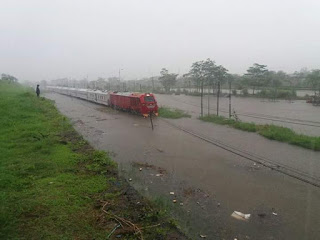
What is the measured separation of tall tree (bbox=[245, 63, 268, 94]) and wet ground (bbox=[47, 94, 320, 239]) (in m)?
28.6

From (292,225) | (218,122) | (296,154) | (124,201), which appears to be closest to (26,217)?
(124,201)

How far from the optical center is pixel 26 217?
5.61 meters

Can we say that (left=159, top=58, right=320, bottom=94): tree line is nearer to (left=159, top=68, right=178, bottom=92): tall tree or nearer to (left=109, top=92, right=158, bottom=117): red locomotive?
(left=159, top=68, right=178, bottom=92): tall tree

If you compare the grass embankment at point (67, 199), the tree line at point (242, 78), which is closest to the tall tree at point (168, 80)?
the tree line at point (242, 78)

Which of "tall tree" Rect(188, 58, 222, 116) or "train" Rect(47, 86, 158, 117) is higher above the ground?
"tall tree" Rect(188, 58, 222, 116)

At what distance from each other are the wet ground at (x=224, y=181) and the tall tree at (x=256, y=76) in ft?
93.9

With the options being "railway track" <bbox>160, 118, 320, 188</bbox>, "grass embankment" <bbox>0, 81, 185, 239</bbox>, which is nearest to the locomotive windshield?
"railway track" <bbox>160, 118, 320, 188</bbox>

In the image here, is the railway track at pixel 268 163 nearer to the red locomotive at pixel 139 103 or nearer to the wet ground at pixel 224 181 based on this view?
the wet ground at pixel 224 181

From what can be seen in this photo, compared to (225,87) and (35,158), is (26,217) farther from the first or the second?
(225,87)

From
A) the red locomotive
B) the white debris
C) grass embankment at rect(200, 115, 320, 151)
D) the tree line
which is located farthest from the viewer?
the tree line

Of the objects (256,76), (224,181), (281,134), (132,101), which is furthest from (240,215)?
(256,76)

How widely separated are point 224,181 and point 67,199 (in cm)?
468

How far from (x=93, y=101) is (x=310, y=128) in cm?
2951

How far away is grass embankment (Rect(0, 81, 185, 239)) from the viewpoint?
522 cm
